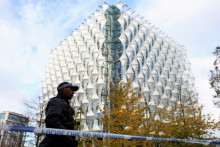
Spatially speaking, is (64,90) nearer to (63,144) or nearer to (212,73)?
(63,144)

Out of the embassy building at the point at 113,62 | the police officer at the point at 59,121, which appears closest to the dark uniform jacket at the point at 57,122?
the police officer at the point at 59,121

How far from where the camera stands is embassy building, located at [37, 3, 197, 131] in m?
42.2

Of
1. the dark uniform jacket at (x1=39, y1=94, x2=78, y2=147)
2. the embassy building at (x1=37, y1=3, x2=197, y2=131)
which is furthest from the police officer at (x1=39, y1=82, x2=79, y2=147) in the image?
the embassy building at (x1=37, y1=3, x2=197, y2=131)

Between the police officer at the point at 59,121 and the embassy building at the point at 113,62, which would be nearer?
the police officer at the point at 59,121

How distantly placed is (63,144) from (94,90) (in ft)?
127

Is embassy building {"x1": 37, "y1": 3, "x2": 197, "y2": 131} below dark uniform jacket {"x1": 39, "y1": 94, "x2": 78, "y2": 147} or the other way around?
the other way around

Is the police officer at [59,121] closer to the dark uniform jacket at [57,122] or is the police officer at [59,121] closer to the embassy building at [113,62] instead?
the dark uniform jacket at [57,122]

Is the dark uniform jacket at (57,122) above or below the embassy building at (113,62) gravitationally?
below

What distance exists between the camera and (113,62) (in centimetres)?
4359

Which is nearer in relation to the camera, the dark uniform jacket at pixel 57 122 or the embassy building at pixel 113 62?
the dark uniform jacket at pixel 57 122

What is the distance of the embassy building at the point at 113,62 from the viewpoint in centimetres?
4216

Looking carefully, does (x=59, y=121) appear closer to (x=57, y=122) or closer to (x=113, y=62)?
(x=57, y=122)

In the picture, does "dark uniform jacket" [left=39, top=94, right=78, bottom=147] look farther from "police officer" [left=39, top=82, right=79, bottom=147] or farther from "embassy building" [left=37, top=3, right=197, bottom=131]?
"embassy building" [left=37, top=3, right=197, bottom=131]

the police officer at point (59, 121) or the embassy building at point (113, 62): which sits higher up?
the embassy building at point (113, 62)
